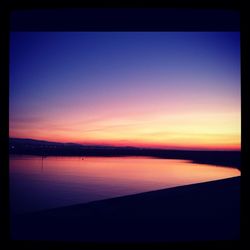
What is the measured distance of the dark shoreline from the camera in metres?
3.04

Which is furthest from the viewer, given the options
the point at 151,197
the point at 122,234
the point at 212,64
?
the point at 212,64

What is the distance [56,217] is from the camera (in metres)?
3.70

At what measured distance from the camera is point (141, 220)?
364 centimetres

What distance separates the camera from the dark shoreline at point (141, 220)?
3041mm

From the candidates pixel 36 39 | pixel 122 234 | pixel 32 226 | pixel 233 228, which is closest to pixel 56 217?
pixel 32 226

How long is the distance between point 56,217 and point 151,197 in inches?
72.2
